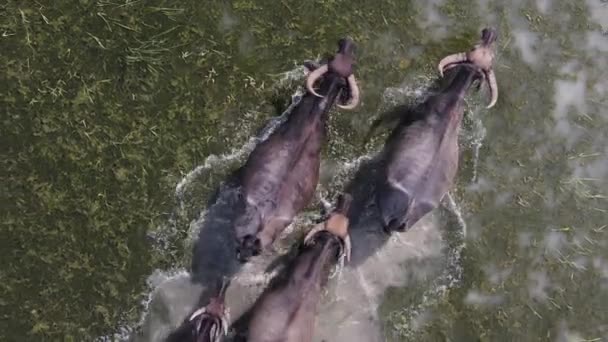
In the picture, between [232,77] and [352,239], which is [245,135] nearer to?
[232,77]

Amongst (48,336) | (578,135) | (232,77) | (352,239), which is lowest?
(48,336)

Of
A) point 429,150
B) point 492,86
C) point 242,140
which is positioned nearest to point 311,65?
point 242,140

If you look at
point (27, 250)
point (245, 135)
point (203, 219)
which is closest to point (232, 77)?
point (245, 135)

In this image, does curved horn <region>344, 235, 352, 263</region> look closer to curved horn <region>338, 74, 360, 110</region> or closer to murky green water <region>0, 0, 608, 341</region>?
murky green water <region>0, 0, 608, 341</region>

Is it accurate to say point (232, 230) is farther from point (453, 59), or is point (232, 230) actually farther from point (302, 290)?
point (453, 59)

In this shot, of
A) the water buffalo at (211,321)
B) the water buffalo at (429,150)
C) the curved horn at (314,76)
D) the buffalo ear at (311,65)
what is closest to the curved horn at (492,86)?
the water buffalo at (429,150)

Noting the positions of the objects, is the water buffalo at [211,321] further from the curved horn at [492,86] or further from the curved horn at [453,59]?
the curved horn at [492,86]

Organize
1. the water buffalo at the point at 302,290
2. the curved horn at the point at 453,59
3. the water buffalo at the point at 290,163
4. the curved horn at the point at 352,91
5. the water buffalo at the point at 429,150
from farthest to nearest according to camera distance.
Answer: the curved horn at the point at 453,59 → the curved horn at the point at 352,91 → the water buffalo at the point at 429,150 → the water buffalo at the point at 290,163 → the water buffalo at the point at 302,290

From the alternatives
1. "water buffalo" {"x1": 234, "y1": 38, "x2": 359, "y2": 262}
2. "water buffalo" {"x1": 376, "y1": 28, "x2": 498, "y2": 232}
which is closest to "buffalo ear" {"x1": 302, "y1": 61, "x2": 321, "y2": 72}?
"water buffalo" {"x1": 234, "y1": 38, "x2": 359, "y2": 262}
